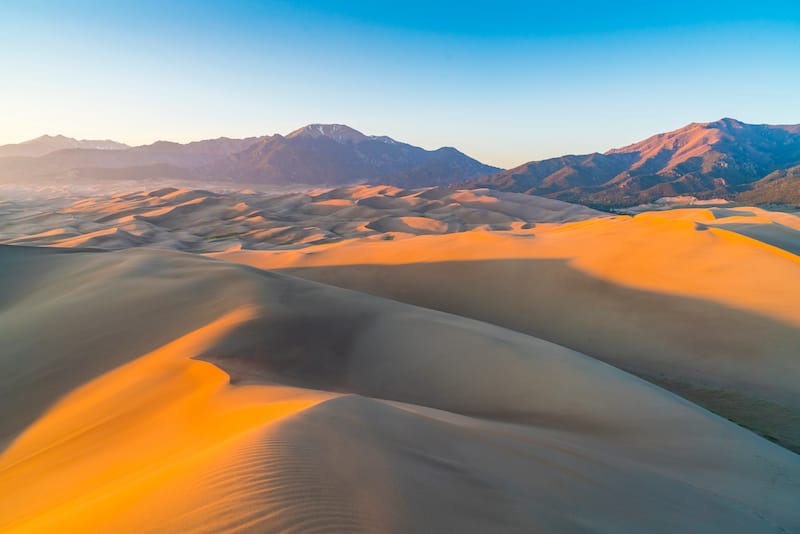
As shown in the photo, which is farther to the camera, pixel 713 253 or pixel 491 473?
pixel 713 253

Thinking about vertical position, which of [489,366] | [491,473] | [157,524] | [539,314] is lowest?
[539,314]

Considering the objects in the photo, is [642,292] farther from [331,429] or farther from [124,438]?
[124,438]

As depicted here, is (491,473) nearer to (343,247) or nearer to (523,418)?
(523,418)

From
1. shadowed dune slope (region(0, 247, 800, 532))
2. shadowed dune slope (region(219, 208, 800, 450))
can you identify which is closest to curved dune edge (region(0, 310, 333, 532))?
shadowed dune slope (region(0, 247, 800, 532))

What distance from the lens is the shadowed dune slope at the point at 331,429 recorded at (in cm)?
294

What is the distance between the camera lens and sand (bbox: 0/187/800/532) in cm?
314

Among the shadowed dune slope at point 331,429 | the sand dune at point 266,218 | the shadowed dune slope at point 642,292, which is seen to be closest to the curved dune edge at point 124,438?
the shadowed dune slope at point 331,429

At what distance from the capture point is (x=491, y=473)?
3990 millimetres

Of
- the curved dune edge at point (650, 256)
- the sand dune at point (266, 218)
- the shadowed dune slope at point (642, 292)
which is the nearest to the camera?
the shadowed dune slope at point (642, 292)

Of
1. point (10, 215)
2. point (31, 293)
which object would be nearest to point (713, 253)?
point (31, 293)

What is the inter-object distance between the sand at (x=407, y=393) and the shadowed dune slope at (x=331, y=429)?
0.11 feet

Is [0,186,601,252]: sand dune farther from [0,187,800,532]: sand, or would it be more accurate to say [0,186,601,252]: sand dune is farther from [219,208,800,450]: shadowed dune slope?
[0,187,800,532]: sand

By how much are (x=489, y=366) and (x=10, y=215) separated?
303ft

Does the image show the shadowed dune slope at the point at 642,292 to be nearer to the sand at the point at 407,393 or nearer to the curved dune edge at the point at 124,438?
the sand at the point at 407,393
